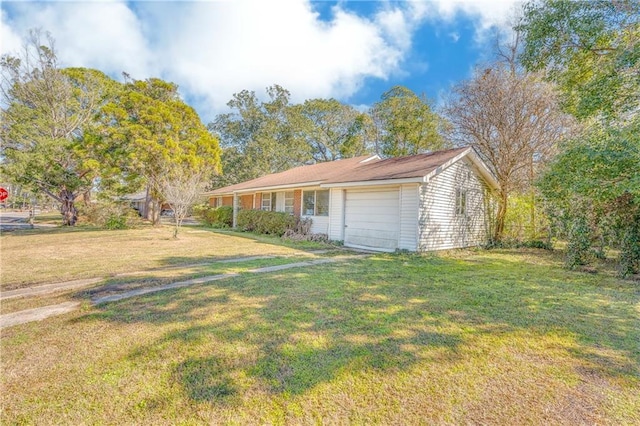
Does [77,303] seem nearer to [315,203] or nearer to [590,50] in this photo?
[315,203]

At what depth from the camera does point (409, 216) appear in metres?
10.6

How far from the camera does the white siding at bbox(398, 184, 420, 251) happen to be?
1047cm

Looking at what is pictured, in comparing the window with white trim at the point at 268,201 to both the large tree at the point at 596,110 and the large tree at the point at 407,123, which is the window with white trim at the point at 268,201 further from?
the large tree at the point at 407,123

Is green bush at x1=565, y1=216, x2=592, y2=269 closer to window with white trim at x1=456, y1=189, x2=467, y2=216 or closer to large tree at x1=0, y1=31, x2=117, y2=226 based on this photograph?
window with white trim at x1=456, y1=189, x2=467, y2=216

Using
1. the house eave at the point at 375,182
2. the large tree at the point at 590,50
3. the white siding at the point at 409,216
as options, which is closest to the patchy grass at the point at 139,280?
the white siding at the point at 409,216

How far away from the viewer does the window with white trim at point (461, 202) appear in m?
12.5

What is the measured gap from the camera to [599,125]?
27.8ft

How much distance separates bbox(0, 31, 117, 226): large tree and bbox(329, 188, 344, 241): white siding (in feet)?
47.8

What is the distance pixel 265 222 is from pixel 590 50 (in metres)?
14.5

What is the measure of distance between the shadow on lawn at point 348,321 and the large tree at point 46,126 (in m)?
17.9

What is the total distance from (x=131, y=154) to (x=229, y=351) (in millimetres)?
17357

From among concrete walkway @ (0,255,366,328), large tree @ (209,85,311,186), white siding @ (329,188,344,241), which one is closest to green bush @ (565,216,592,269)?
white siding @ (329,188,344,241)

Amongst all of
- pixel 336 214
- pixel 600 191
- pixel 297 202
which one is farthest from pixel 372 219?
pixel 600 191

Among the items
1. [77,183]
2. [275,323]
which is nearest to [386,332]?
[275,323]
